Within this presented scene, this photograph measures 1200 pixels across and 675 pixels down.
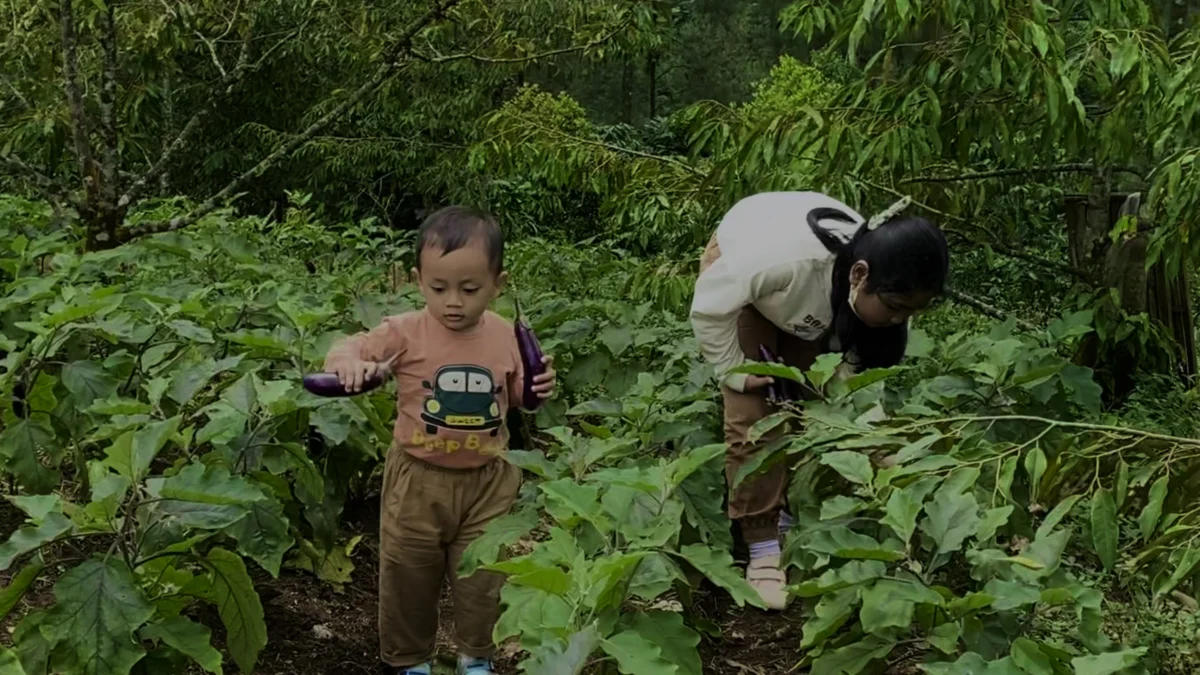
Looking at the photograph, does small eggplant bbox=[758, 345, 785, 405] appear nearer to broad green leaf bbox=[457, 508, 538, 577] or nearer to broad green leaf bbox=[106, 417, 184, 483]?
broad green leaf bbox=[457, 508, 538, 577]

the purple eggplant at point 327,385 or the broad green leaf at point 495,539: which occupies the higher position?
the purple eggplant at point 327,385

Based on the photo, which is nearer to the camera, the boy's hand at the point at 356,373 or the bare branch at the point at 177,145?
the boy's hand at the point at 356,373

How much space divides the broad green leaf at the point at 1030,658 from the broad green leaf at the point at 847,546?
185 mm

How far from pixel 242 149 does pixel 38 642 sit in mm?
9162

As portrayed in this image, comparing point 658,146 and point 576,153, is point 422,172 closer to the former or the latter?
point 576,153

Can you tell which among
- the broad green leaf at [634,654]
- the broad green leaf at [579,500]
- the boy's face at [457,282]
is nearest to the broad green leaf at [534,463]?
the broad green leaf at [579,500]

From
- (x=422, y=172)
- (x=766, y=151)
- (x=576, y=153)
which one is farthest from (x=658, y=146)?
(x=766, y=151)

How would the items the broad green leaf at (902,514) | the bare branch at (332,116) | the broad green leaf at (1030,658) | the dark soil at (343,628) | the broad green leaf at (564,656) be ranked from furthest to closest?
the bare branch at (332,116) → the dark soil at (343,628) → the broad green leaf at (902,514) → the broad green leaf at (1030,658) → the broad green leaf at (564,656)

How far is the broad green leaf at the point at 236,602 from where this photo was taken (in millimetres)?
1799

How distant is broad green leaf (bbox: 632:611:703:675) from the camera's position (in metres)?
1.51

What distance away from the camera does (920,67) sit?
129 inches

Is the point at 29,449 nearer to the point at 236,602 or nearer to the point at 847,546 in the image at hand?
the point at 236,602

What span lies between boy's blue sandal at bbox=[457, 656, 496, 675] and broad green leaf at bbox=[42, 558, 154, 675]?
2.72 ft

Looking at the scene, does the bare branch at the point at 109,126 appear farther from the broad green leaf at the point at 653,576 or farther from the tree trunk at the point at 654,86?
the tree trunk at the point at 654,86
